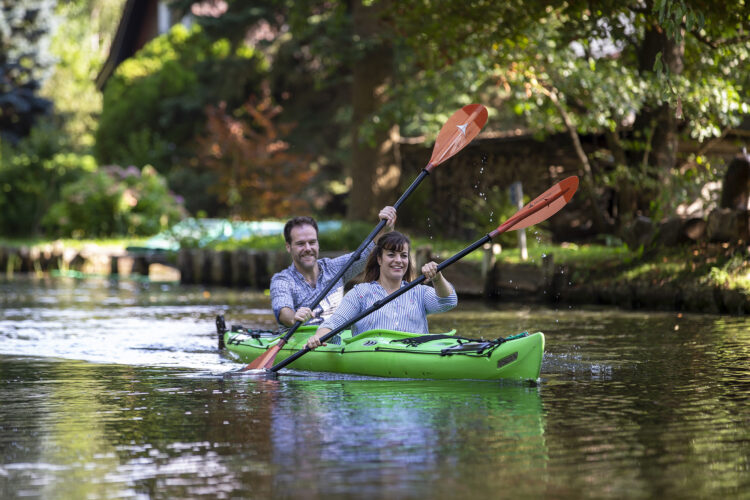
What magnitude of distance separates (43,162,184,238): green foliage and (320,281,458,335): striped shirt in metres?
17.7

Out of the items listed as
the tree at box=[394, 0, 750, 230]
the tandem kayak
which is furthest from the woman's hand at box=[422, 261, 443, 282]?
the tree at box=[394, 0, 750, 230]

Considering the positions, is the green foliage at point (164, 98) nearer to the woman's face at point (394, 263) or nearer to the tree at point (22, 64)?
the tree at point (22, 64)

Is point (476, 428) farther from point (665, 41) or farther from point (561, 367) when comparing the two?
point (665, 41)

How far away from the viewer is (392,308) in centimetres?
763

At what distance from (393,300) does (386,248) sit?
45 cm

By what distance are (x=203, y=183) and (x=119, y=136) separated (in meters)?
5.20

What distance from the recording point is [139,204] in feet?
83.0

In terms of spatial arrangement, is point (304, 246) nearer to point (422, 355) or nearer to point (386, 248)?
point (386, 248)

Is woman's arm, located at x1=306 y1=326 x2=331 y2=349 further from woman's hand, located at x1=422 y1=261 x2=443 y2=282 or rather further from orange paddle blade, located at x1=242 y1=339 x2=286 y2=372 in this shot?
woman's hand, located at x1=422 y1=261 x2=443 y2=282

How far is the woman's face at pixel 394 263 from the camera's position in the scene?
732cm

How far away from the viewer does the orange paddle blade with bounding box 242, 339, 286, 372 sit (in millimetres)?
7957

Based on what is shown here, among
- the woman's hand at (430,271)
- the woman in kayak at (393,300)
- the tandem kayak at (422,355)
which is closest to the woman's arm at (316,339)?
the woman in kayak at (393,300)

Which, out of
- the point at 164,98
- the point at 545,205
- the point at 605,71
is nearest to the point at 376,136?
the point at 605,71

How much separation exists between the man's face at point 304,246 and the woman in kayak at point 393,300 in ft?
1.92
